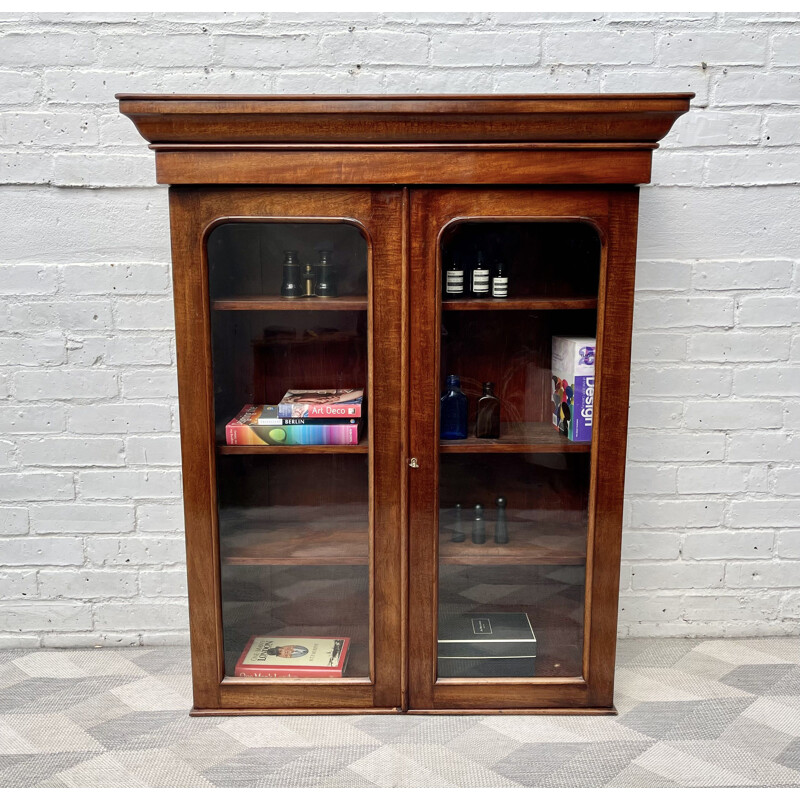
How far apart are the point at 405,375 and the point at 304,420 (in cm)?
27

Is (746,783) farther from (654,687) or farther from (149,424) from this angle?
(149,424)

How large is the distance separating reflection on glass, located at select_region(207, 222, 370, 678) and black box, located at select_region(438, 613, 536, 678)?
0.21m

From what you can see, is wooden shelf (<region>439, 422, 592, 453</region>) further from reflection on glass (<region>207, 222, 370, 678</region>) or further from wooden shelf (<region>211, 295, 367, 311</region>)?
wooden shelf (<region>211, 295, 367, 311</region>)

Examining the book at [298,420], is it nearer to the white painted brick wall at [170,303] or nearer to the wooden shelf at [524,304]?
the wooden shelf at [524,304]

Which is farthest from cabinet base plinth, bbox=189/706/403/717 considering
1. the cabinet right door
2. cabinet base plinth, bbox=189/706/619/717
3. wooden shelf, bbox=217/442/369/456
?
wooden shelf, bbox=217/442/369/456

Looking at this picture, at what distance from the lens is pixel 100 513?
2295mm

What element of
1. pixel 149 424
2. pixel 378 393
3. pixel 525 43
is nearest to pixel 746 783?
pixel 378 393

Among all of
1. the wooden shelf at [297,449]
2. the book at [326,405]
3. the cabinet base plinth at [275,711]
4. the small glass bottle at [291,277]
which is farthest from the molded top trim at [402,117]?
the cabinet base plinth at [275,711]

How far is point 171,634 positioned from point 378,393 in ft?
3.63

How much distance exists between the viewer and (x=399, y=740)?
186cm

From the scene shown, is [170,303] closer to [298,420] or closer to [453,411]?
[298,420]

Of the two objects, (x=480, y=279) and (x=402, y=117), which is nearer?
(x=402, y=117)

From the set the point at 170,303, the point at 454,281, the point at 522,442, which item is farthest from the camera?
the point at 170,303

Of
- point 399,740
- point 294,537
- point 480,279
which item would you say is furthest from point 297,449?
point 399,740
